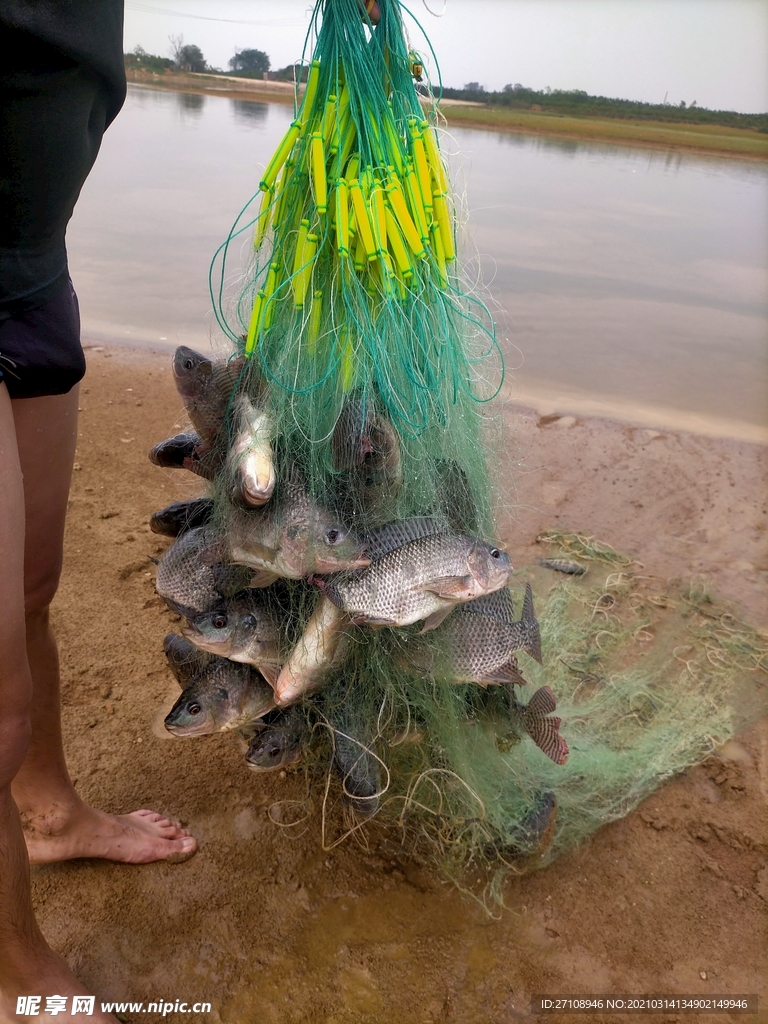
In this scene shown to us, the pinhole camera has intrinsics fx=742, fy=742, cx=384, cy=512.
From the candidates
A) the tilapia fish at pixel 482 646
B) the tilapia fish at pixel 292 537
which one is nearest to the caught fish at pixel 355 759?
the tilapia fish at pixel 482 646

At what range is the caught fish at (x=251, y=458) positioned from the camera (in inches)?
62.2

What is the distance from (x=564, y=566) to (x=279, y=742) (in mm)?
2536

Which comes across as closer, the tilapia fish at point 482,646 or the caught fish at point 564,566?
the tilapia fish at point 482,646

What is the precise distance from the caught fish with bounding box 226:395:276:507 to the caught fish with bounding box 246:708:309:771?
697mm

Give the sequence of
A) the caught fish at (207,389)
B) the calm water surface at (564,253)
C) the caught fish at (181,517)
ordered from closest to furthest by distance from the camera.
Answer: the caught fish at (207,389) → the caught fish at (181,517) → the calm water surface at (564,253)

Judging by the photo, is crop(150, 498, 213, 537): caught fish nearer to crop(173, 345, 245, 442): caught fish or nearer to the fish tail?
crop(173, 345, 245, 442): caught fish

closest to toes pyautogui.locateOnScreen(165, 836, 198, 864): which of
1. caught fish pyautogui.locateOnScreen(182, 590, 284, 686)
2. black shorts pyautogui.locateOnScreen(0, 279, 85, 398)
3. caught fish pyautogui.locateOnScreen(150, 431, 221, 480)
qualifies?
caught fish pyautogui.locateOnScreen(182, 590, 284, 686)

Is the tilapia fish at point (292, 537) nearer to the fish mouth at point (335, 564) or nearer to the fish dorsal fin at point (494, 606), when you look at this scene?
the fish mouth at point (335, 564)

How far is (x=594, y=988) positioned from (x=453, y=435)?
1.67m

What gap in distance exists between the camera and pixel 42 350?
1.55 m

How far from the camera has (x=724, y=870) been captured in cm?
256

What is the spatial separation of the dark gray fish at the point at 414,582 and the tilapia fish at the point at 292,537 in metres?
0.06

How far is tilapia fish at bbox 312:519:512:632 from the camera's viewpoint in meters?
1.70

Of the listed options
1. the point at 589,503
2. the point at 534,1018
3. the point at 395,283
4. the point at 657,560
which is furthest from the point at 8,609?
the point at 589,503
